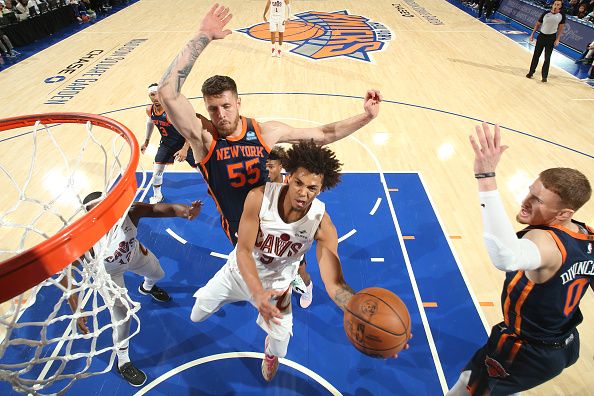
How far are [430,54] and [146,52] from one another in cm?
885

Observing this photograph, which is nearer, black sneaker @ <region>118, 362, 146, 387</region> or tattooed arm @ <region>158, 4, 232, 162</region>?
tattooed arm @ <region>158, 4, 232, 162</region>

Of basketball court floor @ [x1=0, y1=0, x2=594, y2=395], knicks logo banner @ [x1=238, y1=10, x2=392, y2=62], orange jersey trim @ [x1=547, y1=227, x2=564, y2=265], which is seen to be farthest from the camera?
knicks logo banner @ [x1=238, y1=10, x2=392, y2=62]

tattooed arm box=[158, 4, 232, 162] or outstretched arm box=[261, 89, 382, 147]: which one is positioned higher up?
tattooed arm box=[158, 4, 232, 162]

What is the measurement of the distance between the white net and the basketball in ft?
4.83

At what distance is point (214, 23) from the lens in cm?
304

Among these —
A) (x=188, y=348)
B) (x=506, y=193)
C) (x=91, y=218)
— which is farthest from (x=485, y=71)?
(x=91, y=218)

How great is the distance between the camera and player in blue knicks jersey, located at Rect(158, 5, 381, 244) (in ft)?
9.91

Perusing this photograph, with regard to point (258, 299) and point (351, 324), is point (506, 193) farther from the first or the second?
point (258, 299)

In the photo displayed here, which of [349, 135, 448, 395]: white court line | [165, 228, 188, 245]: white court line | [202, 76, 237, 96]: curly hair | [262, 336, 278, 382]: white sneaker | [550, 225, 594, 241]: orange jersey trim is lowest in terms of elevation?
[349, 135, 448, 395]: white court line

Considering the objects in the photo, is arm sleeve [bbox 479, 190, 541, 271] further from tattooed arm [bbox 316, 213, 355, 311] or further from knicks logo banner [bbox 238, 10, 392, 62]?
knicks logo banner [bbox 238, 10, 392, 62]

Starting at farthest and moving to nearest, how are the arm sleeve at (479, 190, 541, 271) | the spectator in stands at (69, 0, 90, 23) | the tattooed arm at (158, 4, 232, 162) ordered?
the spectator in stands at (69, 0, 90, 23), the tattooed arm at (158, 4, 232, 162), the arm sleeve at (479, 190, 541, 271)

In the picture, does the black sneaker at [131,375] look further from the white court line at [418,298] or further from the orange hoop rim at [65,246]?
the white court line at [418,298]

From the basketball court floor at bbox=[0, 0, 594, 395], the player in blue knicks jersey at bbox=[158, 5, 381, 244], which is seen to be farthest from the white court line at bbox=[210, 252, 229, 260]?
the player in blue knicks jersey at bbox=[158, 5, 381, 244]

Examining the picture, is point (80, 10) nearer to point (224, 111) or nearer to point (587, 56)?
point (224, 111)
